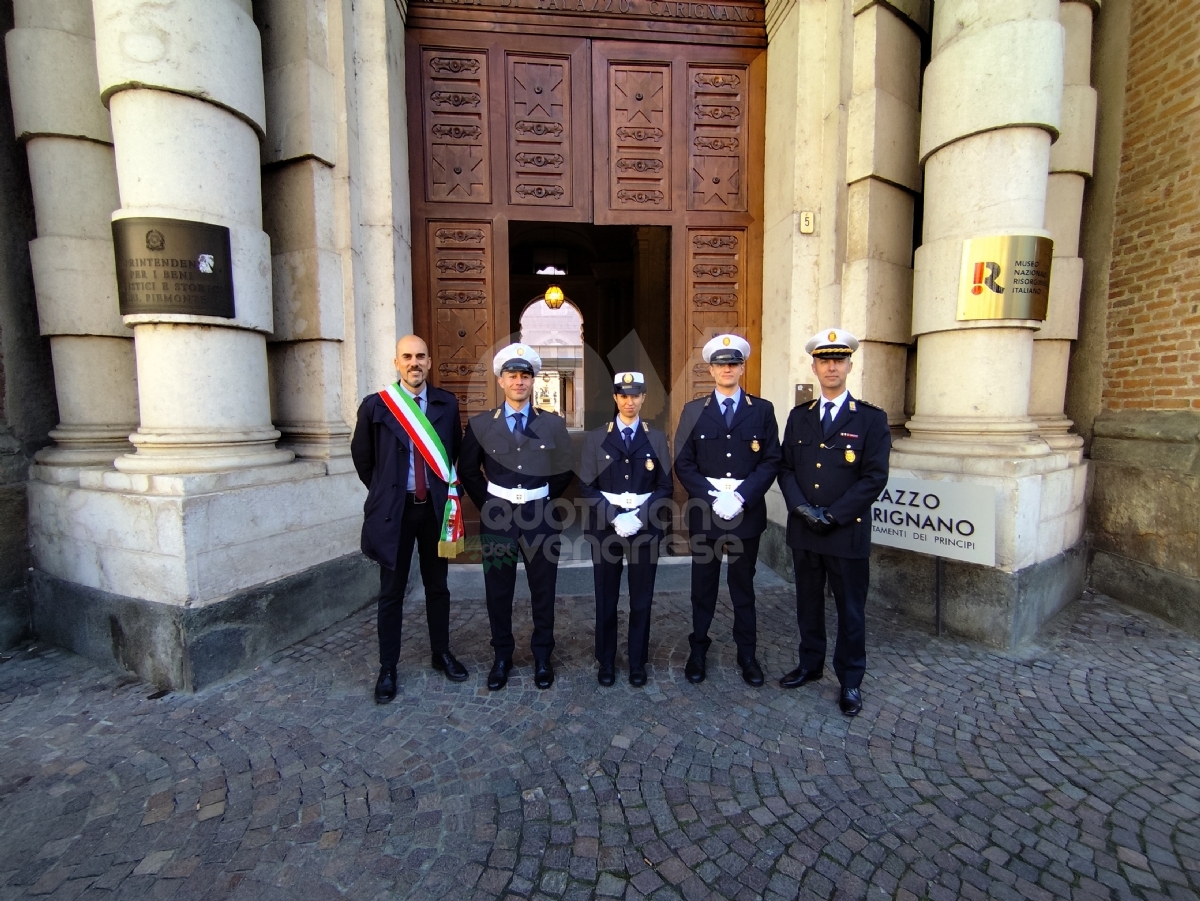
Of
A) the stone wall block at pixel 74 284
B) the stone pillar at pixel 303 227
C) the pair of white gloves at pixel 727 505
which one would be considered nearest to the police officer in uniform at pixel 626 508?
the pair of white gloves at pixel 727 505

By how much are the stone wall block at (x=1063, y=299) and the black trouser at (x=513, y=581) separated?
4.38 meters

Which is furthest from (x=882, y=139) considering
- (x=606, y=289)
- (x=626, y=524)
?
(x=606, y=289)

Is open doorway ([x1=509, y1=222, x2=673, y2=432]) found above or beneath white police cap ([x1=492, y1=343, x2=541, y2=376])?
above

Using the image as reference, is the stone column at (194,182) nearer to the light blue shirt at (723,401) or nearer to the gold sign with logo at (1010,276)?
the light blue shirt at (723,401)

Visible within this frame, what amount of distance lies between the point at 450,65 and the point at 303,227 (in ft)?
7.12

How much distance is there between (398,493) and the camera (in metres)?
3.21

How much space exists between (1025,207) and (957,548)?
2406mm

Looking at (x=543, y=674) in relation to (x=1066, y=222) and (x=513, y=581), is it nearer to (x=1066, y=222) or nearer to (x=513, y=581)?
(x=513, y=581)

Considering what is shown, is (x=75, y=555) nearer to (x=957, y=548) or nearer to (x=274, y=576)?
(x=274, y=576)

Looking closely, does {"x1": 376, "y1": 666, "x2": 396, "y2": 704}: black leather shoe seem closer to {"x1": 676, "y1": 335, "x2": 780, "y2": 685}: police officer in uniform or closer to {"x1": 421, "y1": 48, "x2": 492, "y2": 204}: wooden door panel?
{"x1": 676, "y1": 335, "x2": 780, "y2": 685}: police officer in uniform

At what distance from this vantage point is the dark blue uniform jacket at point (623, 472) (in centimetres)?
338

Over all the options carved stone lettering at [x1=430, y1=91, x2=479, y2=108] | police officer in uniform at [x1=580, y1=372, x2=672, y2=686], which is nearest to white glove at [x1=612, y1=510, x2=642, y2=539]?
police officer in uniform at [x1=580, y1=372, x2=672, y2=686]

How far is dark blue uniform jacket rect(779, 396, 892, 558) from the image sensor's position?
10.1ft

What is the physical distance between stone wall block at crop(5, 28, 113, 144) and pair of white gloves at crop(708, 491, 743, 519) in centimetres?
482
